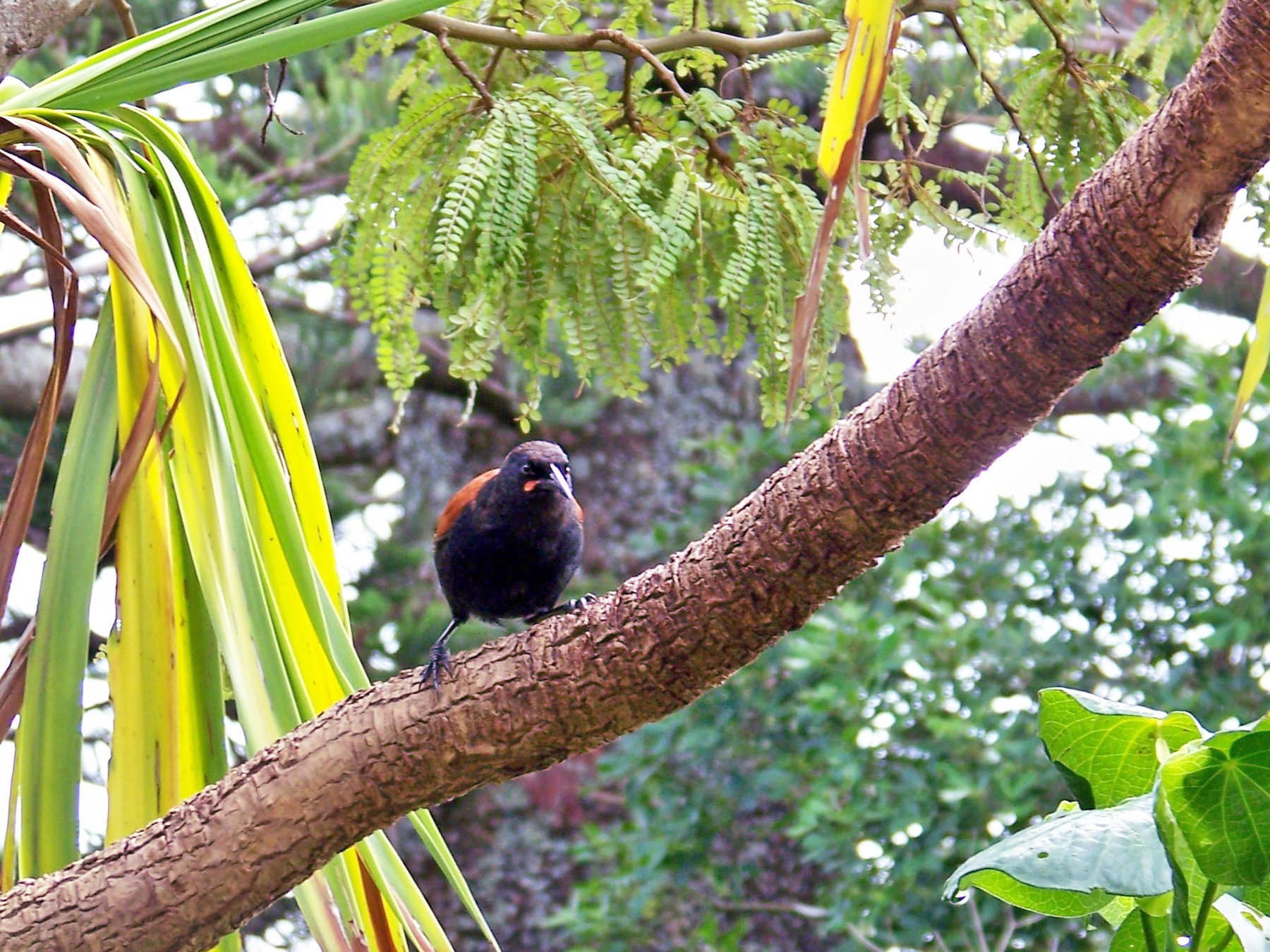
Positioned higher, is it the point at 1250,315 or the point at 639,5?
the point at 639,5

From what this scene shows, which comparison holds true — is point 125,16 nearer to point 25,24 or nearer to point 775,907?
point 25,24

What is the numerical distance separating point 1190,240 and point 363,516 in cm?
416

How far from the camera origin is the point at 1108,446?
3.69m

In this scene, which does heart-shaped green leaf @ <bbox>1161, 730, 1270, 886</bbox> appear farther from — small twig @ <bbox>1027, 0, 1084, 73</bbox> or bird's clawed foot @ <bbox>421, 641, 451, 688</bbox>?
small twig @ <bbox>1027, 0, 1084, 73</bbox>

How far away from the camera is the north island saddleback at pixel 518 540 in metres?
2.24

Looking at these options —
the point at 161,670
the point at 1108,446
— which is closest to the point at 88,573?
the point at 161,670

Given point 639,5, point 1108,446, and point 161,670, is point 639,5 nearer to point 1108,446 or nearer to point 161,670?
point 161,670

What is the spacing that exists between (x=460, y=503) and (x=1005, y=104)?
118cm

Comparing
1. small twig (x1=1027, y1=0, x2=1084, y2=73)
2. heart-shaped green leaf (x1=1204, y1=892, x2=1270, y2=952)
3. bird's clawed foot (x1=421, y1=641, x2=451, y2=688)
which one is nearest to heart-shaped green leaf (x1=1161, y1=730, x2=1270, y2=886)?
heart-shaped green leaf (x1=1204, y1=892, x2=1270, y2=952)

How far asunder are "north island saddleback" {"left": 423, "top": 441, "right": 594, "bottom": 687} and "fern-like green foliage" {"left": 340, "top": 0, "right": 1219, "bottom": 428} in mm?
208

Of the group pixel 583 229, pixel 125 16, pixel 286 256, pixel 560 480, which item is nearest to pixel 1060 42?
pixel 583 229

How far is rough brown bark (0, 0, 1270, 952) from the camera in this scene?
3.42ft

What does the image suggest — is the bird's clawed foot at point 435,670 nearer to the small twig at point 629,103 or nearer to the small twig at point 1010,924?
the small twig at point 629,103

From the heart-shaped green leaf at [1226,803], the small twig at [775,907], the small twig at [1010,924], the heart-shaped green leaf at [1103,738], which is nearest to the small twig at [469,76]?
the heart-shaped green leaf at [1103,738]
